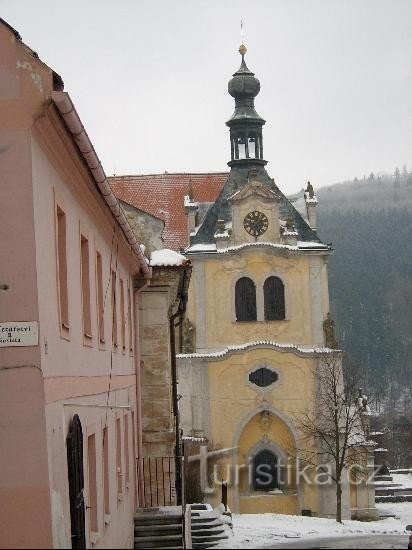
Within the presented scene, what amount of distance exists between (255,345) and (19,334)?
35.9 m

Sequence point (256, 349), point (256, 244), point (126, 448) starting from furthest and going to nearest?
1. point (256, 244)
2. point (256, 349)
3. point (126, 448)

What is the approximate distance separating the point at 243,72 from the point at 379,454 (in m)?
24.9

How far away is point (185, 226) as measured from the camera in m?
49.6

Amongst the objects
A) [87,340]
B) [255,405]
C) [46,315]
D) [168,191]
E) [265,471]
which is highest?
[168,191]

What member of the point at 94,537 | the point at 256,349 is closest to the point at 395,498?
the point at 256,349

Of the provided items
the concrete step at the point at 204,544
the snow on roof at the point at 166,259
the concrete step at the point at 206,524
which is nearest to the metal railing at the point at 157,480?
the concrete step at the point at 204,544

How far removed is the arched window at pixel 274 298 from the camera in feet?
150

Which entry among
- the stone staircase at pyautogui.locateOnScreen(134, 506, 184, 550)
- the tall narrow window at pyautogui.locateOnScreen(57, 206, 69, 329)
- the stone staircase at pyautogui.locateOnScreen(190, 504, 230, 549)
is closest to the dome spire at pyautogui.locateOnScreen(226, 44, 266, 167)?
the stone staircase at pyautogui.locateOnScreen(190, 504, 230, 549)

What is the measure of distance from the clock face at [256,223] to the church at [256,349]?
4cm

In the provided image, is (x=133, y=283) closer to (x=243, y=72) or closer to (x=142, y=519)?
(x=142, y=519)

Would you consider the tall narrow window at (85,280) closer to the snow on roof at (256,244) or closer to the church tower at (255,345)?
the church tower at (255,345)

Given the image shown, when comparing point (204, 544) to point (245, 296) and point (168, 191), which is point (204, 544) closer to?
point (245, 296)

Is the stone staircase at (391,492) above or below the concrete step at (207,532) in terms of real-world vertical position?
below

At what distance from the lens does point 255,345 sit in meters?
45.0
